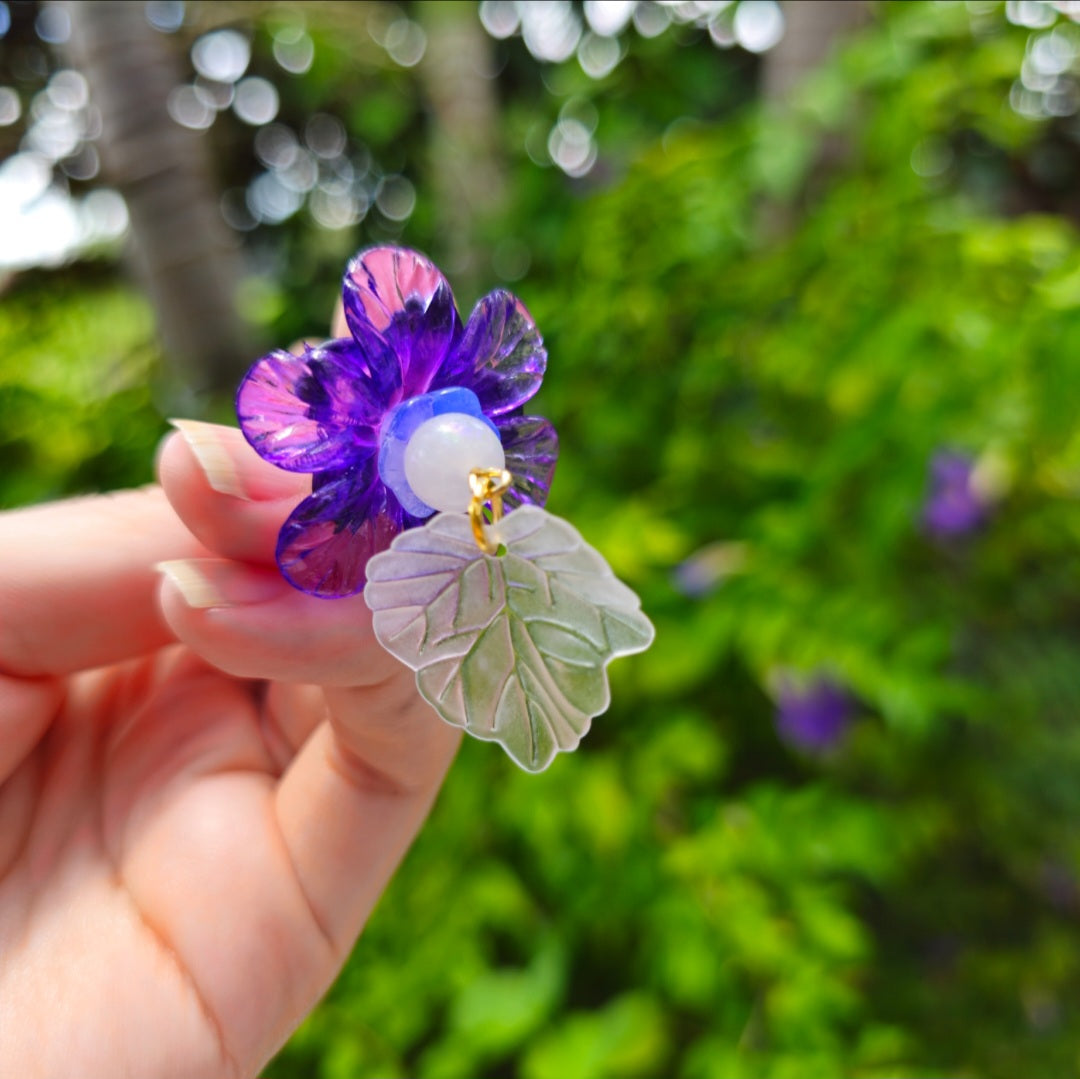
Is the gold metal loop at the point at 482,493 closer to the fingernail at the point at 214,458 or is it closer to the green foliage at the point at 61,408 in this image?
the fingernail at the point at 214,458

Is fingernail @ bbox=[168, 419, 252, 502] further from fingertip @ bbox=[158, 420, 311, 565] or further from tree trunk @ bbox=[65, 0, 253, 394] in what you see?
tree trunk @ bbox=[65, 0, 253, 394]

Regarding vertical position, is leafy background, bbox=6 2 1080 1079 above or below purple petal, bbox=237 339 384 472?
below

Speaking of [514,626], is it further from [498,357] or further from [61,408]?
[61,408]

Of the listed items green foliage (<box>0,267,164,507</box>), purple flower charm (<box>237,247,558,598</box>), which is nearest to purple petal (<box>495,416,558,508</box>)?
purple flower charm (<box>237,247,558,598</box>)

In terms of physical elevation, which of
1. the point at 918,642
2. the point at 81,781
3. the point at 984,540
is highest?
the point at 81,781

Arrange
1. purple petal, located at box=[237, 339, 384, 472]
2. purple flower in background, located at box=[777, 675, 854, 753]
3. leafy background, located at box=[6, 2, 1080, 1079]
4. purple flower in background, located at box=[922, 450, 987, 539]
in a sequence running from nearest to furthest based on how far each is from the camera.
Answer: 1. purple petal, located at box=[237, 339, 384, 472]
2. leafy background, located at box=[6, 2, 1080, 1079]
3. purple flower in background, located at box=[777, 675, 854, 753]
4. purple flower in background, located at box=[922, 450, 987, 539]

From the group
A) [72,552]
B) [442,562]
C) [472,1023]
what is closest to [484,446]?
[442,562]

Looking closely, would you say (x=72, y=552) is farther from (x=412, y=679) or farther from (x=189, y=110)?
(x=189, y=110)
